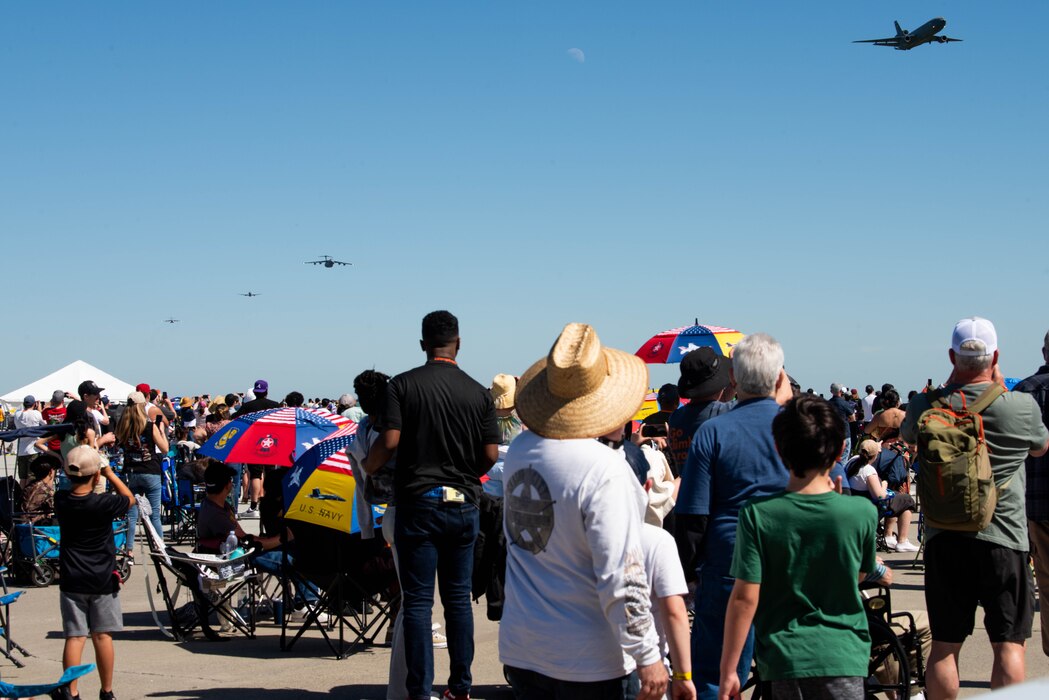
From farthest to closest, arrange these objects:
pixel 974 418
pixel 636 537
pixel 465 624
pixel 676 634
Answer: pixel 465 624 → pixel 974 418 → pixel 676 634 → pixel 636 537

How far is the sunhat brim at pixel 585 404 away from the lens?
3.39 metres

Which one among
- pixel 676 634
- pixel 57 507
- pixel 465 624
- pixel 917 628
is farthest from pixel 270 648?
pixel 676 634

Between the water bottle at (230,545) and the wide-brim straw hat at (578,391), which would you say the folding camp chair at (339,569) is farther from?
the wide-brim straw hat at (578,391)

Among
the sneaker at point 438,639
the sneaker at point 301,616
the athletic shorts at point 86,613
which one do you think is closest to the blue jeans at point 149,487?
the sneaker at point 301,616

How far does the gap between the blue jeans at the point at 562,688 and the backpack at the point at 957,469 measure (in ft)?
7.09

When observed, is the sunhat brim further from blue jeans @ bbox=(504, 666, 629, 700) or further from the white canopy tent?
the white canopy tent

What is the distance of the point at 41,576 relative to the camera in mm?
10914

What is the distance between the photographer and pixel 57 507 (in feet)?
20.7

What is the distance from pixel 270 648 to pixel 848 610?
5.17 metres

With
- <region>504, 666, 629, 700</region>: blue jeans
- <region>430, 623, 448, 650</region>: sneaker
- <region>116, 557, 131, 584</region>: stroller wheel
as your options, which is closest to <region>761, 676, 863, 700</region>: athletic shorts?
<region>504, 666, 629, 700</region>: blue jeans

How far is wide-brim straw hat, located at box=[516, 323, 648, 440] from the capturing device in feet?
11.2

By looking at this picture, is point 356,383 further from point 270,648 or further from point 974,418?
point 974,418

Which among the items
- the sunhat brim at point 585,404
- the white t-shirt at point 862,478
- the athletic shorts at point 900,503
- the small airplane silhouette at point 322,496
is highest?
the sunhat brim at point 585,404

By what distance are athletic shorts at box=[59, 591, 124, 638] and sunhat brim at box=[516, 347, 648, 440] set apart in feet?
11.9
